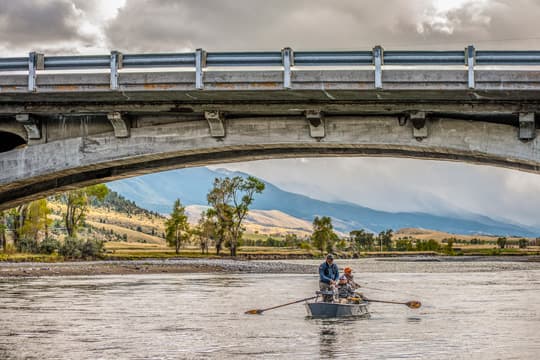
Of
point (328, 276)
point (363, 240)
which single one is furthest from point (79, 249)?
point (363, 240)

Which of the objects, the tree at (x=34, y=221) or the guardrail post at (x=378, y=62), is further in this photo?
the tree at (x=34, y=221)

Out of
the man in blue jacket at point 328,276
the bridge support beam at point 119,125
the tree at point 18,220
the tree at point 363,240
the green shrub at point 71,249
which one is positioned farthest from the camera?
the tree at point 363,240

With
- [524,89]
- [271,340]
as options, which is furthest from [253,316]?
[524,89]

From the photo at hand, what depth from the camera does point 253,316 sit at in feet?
94.8

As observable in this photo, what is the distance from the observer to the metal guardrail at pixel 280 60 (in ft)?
63.3

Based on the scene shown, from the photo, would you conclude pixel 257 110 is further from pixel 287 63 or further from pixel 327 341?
pixel 327 341

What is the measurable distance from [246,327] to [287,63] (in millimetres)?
9472

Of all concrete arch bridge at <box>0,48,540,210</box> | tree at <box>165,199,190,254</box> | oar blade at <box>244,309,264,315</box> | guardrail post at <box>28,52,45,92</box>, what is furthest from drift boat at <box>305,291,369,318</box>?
tree at <box>165,199,190,254</box>

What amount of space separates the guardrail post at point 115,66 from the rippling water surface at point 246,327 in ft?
21.8

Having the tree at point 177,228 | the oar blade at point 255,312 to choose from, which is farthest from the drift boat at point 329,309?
the tree at point 177,228

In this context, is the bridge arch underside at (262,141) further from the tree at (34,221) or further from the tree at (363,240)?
the tree at (363,240)

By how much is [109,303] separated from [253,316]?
25.8 ft

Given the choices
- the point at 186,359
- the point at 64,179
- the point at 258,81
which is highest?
the point at 258,81

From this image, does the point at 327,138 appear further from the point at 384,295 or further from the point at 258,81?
the point at 384,295
